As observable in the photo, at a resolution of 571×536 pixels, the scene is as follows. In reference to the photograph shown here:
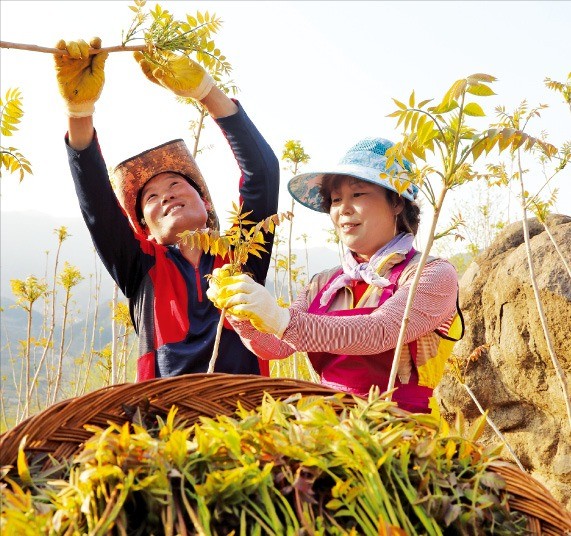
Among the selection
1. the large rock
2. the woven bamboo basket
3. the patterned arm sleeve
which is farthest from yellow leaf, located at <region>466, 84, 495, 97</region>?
the large rock

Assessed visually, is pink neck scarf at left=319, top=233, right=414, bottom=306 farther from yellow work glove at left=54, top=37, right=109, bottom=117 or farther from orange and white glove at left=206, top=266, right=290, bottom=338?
yellow work glove at left=54, top=37, right=109, bottom=117

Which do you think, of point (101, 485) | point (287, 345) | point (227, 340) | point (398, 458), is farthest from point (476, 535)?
point (227, 340)

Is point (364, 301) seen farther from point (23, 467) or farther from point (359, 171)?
point (23, 467)

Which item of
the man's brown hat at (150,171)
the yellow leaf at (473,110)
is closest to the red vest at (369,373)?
the yellow leaf at (473,110)

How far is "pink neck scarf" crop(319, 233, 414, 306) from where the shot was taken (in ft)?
6.27

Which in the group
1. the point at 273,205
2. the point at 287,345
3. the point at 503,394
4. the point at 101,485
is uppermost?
the point at 273,205

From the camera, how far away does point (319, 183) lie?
87.9 inches

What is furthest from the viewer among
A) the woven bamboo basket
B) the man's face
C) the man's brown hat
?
the man's brown hat

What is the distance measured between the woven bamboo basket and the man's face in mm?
978

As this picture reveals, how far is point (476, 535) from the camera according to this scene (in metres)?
0.93

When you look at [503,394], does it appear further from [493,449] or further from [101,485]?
[101,485]

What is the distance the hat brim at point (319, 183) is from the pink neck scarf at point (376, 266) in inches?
5.9

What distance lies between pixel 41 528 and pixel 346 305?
1.25m

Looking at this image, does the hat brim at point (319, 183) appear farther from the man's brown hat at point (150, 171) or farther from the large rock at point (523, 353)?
the large rock at point (523, 353)
